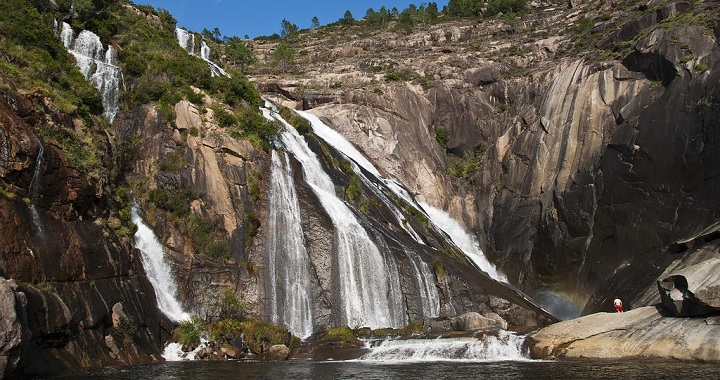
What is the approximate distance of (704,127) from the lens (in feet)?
127

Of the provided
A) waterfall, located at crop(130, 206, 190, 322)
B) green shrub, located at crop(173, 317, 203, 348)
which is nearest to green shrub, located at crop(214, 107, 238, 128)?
waterfall, located at crop(130, 206, 190, 322)

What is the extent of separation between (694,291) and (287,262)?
21.4 m

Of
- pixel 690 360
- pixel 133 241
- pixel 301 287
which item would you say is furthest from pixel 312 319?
pixel 690 360

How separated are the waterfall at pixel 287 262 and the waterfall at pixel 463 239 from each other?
63.9 feet

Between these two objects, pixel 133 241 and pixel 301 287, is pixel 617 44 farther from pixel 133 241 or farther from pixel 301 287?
pixel 133 241

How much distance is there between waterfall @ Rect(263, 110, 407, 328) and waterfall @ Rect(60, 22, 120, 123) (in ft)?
53.6

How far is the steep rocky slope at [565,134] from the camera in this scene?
130 feet

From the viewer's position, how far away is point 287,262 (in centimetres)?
3450

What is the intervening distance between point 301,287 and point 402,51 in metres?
64.4

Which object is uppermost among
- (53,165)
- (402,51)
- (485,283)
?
(402,51)

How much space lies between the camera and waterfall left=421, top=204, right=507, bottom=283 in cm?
4975

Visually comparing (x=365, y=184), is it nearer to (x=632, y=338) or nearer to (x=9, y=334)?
(x=632, y=338)

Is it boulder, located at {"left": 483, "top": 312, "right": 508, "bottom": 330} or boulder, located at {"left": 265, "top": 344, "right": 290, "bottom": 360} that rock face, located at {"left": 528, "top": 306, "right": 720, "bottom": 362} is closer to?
boulder, located at {"left": 483, "top": 312, "right": 508, "bottom": 330}

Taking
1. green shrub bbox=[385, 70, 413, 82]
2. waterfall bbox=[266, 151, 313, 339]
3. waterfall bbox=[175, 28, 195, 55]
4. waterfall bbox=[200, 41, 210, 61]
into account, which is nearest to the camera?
waterfall bbox=[266, 151, 313, 339]
